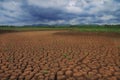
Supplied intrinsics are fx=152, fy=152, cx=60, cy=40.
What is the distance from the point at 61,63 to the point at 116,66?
1568mm

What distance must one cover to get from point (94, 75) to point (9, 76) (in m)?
2.00

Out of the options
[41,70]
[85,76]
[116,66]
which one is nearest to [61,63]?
[41,70]

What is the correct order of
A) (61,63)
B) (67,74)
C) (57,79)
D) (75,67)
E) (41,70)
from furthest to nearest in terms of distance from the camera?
(61,63) < (75,67) < (41,70) < (67,74) < (57,79)

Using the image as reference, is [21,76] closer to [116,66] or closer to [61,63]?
[61,63]

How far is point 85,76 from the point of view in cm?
354

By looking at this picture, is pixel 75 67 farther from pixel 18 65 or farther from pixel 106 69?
pixel 18 65

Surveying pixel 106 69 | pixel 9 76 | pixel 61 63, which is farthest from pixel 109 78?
pixel 9 76

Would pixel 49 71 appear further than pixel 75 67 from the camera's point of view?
No


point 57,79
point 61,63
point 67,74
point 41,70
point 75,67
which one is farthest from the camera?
point 61,63

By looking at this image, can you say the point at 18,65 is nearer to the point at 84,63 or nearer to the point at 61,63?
the point at 61,63

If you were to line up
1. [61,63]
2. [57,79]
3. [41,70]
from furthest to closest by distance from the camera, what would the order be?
[61,63]
[41,70]
[57,79]

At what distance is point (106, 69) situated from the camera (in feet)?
13.2

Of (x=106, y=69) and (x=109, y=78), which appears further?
(x=106, y=69)

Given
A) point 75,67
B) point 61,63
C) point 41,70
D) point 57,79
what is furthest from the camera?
point 61,63
